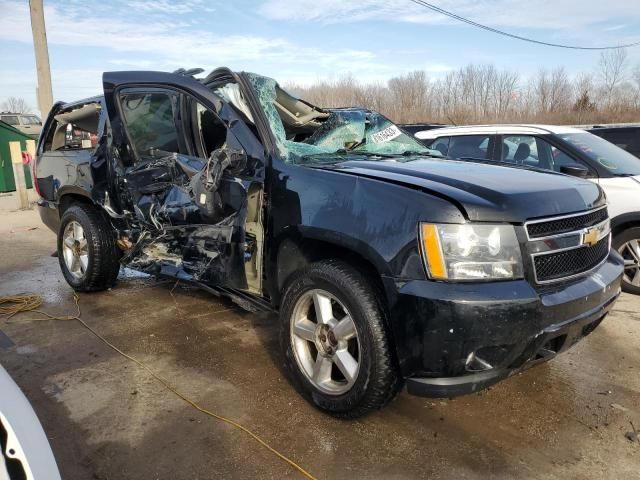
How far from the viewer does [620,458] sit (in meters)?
2.66

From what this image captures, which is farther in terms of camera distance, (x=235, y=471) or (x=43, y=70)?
(x=43, y=70)

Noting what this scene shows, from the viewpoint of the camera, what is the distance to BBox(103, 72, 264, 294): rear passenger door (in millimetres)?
3432

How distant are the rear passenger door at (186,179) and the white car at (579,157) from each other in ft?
7.89

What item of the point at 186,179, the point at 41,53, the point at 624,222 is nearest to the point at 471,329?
the point at 186,179

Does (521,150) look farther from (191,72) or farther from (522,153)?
(191,72)

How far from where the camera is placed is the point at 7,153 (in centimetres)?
1364

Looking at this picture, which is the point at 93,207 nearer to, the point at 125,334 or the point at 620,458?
the point at 125,334

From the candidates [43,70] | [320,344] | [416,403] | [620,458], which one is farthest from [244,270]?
[43,70]

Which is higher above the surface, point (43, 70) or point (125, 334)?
point (43, 70)

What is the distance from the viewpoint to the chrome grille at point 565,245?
8.30ft

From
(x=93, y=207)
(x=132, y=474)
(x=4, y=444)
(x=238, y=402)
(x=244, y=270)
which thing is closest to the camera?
(x=4, y=444)

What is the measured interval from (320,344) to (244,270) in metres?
0.81

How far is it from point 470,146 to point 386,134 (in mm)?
2805

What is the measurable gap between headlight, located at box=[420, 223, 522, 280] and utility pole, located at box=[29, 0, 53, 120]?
11.1 m
